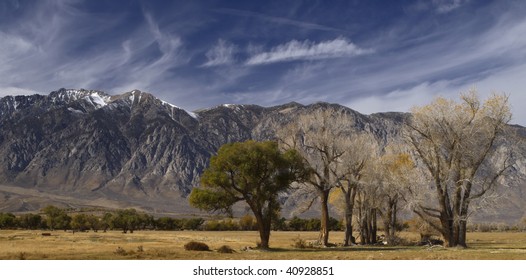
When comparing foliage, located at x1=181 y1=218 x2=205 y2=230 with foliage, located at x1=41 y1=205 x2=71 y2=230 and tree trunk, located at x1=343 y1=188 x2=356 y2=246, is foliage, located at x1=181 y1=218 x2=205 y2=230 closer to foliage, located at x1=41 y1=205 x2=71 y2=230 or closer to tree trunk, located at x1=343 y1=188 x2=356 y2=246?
foliage, located at x1=41 y1=205 x2=71 y2=230

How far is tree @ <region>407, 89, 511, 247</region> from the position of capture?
42.9 m

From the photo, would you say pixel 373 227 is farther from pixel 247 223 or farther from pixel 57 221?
pixel 57 221

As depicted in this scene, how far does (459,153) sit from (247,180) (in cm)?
1741

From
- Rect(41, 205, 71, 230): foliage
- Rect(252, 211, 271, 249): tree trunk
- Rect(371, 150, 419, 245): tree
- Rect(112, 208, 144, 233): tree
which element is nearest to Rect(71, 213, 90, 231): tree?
Rect(41, 205, 71, 230): foliage

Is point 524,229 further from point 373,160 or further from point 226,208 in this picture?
point 226,208

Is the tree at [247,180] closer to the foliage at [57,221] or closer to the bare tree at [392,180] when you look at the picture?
the bare tree at [392,180]

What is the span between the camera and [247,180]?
144 feet

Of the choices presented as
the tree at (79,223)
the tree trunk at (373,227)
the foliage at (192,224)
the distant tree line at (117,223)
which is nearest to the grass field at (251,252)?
the tree trunk at (373,227)

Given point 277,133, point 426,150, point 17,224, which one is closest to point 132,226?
point 17,224

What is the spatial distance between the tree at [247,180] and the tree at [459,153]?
12110 millimetres

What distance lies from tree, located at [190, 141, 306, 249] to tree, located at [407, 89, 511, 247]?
39.7 feet

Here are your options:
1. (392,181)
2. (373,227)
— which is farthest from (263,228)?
(373,227)

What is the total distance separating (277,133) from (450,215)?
17.8m

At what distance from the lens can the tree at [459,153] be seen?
4288cm
